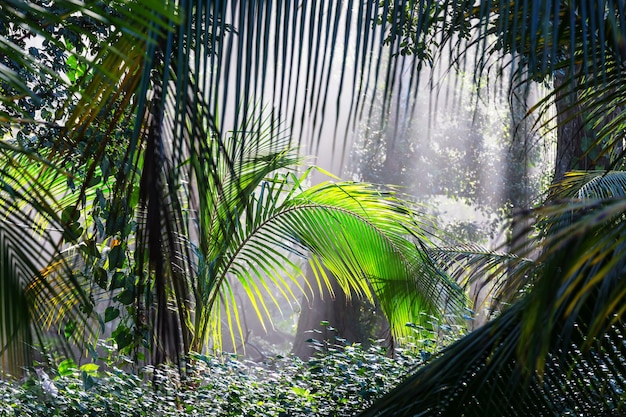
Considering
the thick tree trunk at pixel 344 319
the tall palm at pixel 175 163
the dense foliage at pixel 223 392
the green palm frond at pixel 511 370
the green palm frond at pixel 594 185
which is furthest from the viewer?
the thick tree trunk at pixel 344 319

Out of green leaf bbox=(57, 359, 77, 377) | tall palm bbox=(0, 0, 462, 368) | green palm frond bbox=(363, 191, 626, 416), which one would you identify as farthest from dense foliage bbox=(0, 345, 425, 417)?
green palm frond bbox=(363, 191, 626, 416)

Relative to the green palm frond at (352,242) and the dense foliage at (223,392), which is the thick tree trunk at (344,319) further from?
the dense foliage at (223,392)

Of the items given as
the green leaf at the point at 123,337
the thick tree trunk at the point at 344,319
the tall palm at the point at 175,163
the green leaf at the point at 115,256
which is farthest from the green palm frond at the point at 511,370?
the thick tree trunk at the point at 344,319

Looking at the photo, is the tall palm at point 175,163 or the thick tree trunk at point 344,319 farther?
the thick tree trunk at point 344,319

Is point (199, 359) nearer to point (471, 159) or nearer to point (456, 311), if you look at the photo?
point (456, 311)

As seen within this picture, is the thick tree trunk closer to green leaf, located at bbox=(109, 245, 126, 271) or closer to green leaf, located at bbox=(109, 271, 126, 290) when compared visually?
green leaf, located at bbox=(109, 271, 126, 290)

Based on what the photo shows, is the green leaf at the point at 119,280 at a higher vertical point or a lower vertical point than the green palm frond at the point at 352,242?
lower

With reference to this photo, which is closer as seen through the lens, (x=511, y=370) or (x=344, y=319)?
(x=511, y=370)

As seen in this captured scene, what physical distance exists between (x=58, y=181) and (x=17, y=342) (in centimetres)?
245

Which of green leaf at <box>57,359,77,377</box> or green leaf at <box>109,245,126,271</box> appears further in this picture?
green leaf at <box>57,359,77,377</box>

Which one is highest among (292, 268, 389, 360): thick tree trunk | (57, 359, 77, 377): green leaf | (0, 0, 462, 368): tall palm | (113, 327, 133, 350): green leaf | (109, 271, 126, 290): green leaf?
(0, 0, 462, 368): tall palm

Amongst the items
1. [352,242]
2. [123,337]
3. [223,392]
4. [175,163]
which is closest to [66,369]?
[123,337]

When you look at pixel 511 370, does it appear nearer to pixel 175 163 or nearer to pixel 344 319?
pixel 175 163

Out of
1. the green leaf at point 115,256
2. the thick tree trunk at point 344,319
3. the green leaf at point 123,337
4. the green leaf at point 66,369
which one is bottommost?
the thick tree trunk at point 344,319
